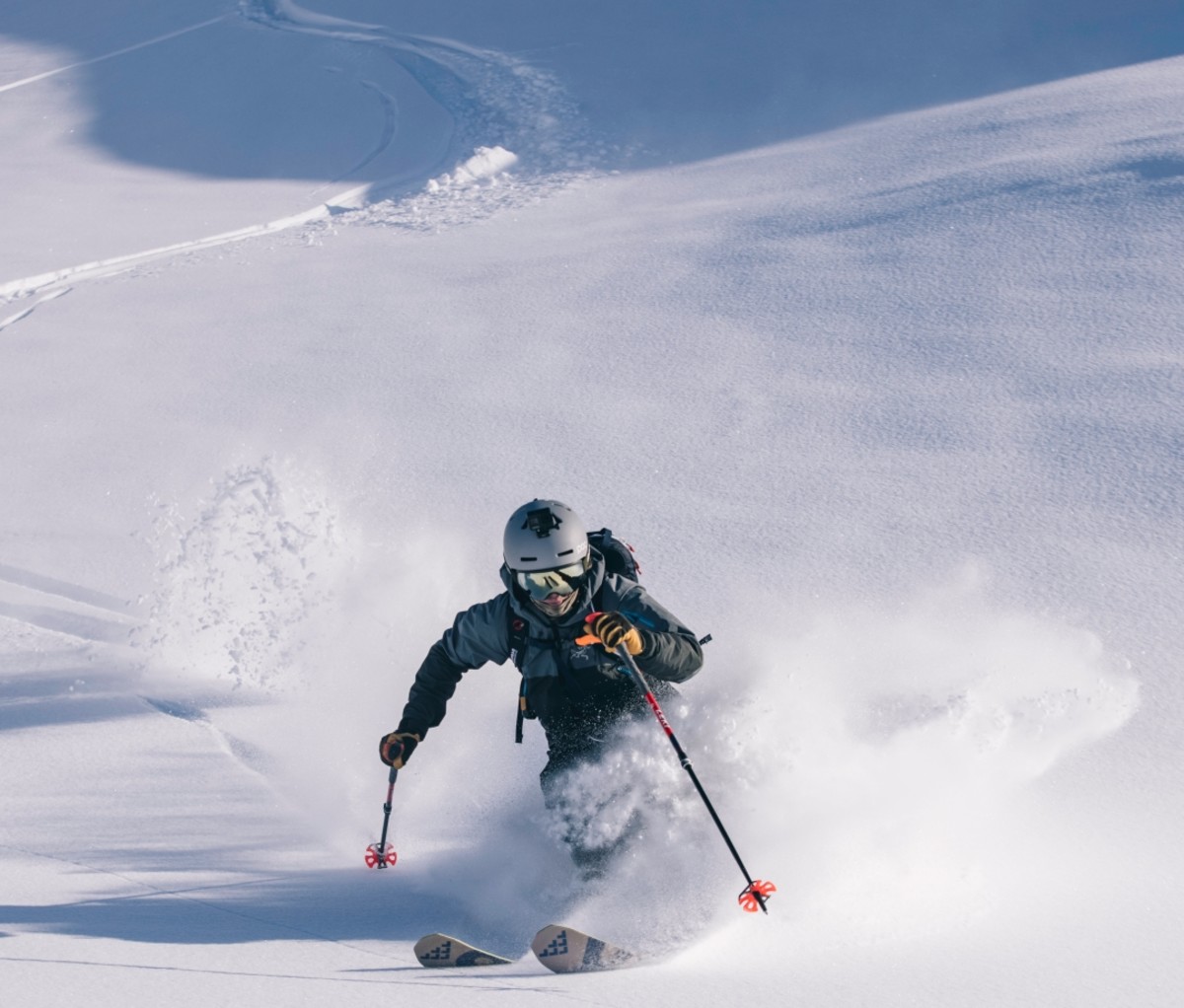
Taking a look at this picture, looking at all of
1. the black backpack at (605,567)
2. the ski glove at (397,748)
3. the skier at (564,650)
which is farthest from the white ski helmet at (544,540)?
the ski glove at (397,748)

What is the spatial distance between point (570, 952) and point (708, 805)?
2.22 ft

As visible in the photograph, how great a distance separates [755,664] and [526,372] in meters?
4.34

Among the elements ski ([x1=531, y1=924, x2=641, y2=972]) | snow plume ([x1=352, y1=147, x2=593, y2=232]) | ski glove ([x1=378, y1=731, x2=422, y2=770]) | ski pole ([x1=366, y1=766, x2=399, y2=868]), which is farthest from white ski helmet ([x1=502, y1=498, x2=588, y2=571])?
snow plume ([x1=352, y1=147, x2=593, y2=232])

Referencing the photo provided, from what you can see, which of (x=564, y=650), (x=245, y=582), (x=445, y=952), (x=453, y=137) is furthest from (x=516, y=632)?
(x=453, y=137)

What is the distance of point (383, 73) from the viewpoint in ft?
58.4

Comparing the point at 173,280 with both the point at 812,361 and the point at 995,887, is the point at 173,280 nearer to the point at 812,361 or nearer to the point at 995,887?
the point at 812,361

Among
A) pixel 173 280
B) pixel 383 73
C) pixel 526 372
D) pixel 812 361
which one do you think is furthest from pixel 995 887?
pixel 383 73

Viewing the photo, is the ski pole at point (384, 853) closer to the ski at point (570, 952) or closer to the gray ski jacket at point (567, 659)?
the gray ski jacket at point (567, 659)

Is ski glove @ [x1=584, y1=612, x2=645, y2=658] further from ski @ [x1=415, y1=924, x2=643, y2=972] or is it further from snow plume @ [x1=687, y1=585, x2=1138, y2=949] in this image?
ski @ [x1=415, y1=924, x2=643, y2=972]

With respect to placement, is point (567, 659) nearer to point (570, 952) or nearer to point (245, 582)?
point (570, 952)

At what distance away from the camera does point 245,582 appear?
22.9 ft

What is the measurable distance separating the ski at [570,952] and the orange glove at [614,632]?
95cm

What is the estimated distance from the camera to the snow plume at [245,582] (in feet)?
21.7

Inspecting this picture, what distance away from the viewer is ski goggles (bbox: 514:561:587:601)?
4363mm
